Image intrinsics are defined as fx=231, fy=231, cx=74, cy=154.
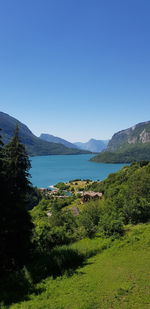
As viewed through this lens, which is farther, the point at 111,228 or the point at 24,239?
the point at 111,228

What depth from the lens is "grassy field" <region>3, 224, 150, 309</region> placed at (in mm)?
10297

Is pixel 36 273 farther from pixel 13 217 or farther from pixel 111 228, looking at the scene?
pixel 111 228

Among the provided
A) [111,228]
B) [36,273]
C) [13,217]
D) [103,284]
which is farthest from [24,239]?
[111,228]

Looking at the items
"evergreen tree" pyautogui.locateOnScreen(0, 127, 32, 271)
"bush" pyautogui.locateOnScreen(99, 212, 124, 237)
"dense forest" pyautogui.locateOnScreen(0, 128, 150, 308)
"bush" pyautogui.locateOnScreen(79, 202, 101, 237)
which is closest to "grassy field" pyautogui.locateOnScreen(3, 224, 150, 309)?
"dense forest" pyautogui.locateOnScreen(0, 128, 150, 308)

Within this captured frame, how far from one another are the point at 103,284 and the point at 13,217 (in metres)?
7.22

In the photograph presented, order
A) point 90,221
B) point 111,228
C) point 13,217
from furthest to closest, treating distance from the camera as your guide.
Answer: point 90,221, point 111,228, point 13,217

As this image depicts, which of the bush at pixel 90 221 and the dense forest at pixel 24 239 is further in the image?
the bush at pixel 90 221

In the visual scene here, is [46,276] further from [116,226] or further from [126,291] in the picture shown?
[116,226]

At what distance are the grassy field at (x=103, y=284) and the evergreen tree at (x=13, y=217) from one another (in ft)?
12.2

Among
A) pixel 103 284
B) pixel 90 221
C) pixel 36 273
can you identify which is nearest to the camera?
pixel 103 284

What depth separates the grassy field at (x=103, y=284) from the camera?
33.8ft

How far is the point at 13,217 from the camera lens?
15.9 m

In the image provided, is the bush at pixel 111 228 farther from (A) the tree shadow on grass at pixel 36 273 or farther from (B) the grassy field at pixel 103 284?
(A) the tree shadow on grass at pixel 36 273

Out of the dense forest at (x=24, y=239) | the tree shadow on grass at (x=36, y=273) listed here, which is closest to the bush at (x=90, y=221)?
the dense forest at (x=24, y=239)
